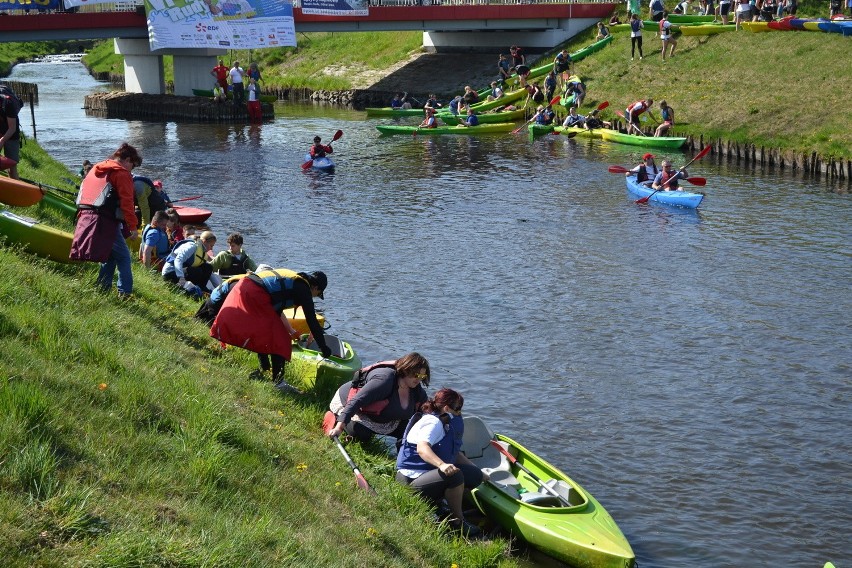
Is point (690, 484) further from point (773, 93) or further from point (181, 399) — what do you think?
point (773, 93)

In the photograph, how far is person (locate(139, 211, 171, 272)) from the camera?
13.8 meters

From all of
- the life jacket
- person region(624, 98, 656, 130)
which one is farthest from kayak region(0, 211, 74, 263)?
person region(624, 98, 656, 130)

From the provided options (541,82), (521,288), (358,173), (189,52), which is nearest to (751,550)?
(521,288)

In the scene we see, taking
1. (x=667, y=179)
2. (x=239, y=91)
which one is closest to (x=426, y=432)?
(x=667, y=179)

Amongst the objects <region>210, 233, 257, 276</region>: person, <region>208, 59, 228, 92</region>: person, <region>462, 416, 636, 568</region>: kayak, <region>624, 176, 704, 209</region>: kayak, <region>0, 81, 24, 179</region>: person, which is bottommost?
<region>462, 416, 636, 568</region>: kayak

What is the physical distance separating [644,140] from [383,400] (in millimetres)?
24696

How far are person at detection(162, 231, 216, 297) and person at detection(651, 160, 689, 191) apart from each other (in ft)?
45.1

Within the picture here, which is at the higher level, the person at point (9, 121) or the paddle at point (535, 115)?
the person at point (9, 121)

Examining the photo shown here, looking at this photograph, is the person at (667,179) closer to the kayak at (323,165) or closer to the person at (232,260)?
the kayak at (323,165)

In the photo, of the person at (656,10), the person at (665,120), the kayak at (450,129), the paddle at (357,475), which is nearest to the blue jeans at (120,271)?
the paddle at (357,475)

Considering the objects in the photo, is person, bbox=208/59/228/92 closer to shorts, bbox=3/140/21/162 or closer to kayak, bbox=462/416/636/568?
shorts, bbox=3/140/21/162

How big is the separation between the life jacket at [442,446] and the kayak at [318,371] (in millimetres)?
2192

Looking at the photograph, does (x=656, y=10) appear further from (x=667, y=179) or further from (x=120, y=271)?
(x=120, y=271)

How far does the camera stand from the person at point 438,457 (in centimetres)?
849
